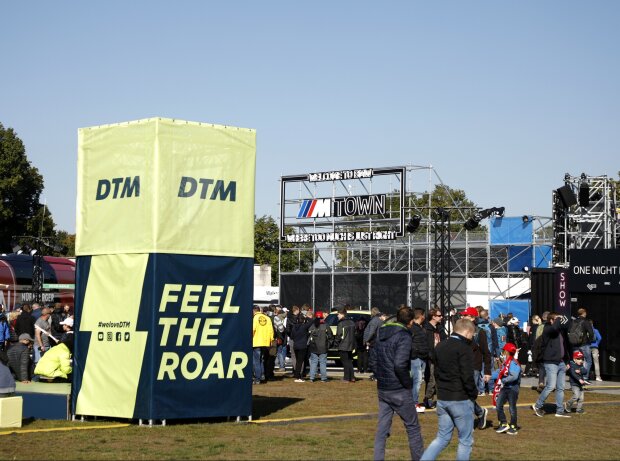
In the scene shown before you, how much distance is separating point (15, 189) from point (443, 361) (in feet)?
211

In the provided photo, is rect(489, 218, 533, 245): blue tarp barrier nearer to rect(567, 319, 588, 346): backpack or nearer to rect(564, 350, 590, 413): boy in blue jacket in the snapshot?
rect(567, 319, 588, 346): backpack

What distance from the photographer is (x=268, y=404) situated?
19266 mm

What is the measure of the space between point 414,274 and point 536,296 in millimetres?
13334

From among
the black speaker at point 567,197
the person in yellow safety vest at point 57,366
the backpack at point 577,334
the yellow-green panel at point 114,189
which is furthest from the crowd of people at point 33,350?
the black speaker at point 567,197

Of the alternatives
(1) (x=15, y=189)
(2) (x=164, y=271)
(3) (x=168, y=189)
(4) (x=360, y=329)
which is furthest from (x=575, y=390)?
(1) (x=15, y=189)

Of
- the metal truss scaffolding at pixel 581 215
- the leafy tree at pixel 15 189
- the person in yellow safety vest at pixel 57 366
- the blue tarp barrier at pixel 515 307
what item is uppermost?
the leafy tree at pixel 15 189

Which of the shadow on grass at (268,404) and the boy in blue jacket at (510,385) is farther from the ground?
the boy in blue jacket at (510,385)

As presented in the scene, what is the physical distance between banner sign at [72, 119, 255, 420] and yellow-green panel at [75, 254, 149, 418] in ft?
0.05

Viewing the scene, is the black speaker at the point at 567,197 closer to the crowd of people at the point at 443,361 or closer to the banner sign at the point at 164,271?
the crowd of people at the point at 443,361

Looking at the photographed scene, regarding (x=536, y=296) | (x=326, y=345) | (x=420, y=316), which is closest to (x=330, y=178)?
(x=536, y=296)

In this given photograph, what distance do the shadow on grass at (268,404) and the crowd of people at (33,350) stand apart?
130 inches

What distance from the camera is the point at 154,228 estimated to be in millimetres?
15250

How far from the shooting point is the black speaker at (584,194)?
32656mm

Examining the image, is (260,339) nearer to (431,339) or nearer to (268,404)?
(268,404)
